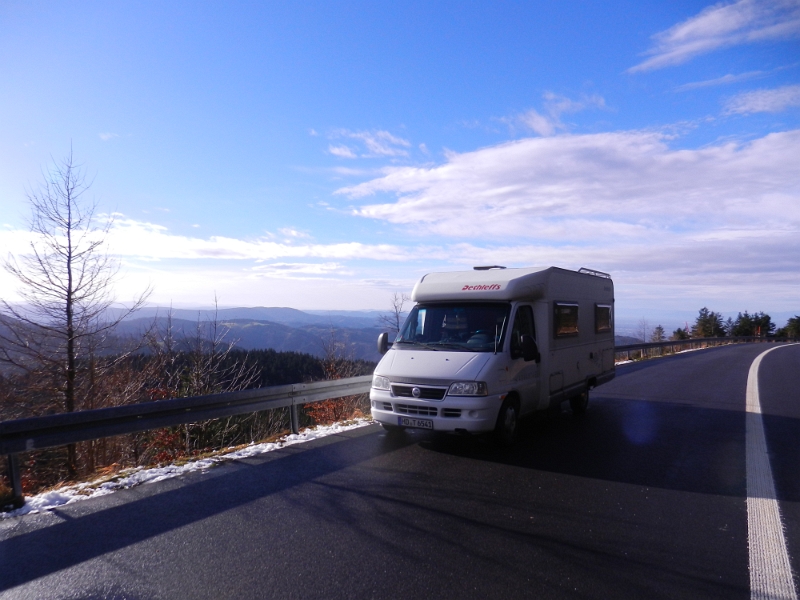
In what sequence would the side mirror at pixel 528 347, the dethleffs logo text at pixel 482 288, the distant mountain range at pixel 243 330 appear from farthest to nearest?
the distant mountain range at pixel 243 330, the dethleffs logo text at pixel 482 288, the side mirror at pixel 528 347

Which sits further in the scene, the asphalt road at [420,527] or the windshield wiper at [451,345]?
the windshield wiper at [451,345]

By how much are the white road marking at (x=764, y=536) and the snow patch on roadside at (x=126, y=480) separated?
5802mm

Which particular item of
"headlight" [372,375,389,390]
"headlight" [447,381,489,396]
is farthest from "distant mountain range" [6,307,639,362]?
"headlight" [447,381,489,396]

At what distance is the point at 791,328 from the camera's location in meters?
84.0

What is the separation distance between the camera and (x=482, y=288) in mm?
9484

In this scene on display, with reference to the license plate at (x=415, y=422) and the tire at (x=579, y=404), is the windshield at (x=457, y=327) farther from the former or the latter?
the tire at (x=579, y=404)

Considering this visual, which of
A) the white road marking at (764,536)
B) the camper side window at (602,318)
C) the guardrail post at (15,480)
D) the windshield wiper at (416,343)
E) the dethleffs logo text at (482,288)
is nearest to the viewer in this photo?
the white road marking at (764,536)

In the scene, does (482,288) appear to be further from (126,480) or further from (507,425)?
(126,480)

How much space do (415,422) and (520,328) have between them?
224 centimetres

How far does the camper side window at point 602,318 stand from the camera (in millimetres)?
12763

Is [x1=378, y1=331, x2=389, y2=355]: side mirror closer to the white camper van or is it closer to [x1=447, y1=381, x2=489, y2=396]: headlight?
the white camper van

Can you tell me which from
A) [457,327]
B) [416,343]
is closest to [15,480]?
[416,343]

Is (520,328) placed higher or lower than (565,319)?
lower

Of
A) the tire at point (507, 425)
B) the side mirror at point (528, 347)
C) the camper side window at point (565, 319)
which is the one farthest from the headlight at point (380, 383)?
the camper side window at point (565, 319)
